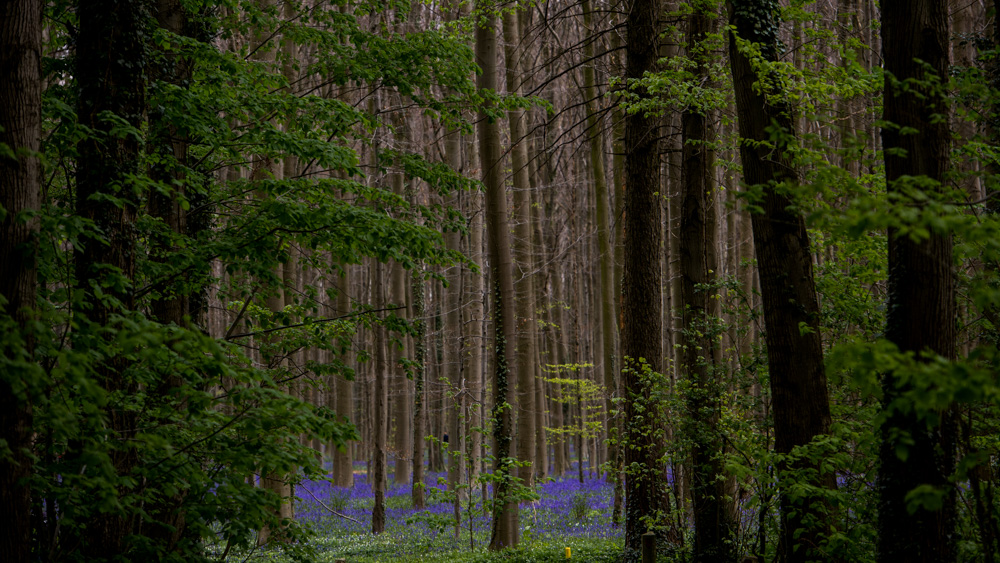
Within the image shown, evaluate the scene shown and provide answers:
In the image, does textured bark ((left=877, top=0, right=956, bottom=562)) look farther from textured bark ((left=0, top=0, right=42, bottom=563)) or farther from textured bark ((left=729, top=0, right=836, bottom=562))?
textured bark ((left=0, top=0, right=42, bottom=563))

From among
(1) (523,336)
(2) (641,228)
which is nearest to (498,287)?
(1) (523,336)

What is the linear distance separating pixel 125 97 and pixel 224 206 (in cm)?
241

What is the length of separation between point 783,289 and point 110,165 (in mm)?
5789

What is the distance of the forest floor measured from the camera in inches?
418

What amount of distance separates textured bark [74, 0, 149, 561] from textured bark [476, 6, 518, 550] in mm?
5739

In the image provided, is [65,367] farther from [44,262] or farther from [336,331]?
[336,331]

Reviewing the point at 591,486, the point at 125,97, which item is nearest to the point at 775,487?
the point at 125,97

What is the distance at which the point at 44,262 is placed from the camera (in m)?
5.20

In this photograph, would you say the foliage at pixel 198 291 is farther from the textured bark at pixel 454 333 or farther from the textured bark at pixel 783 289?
the textured bark at pixel 454 333

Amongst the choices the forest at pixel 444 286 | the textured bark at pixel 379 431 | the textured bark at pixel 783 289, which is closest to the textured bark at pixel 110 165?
the forest at pixel 444 286

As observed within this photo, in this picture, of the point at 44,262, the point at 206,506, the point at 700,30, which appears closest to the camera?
the point at 206,506

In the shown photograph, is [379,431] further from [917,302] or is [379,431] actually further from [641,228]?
[917,302]

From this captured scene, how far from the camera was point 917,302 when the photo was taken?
486cm

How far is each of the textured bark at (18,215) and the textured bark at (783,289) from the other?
5.39 m
